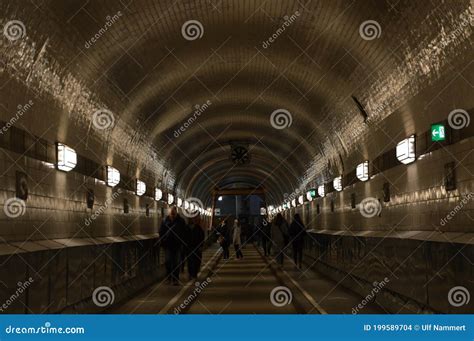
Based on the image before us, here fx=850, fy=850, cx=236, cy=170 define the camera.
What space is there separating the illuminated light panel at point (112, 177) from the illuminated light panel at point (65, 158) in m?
4.21

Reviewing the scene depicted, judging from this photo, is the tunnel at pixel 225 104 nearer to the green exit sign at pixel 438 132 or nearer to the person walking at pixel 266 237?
the green exit sign at pixel 438 132

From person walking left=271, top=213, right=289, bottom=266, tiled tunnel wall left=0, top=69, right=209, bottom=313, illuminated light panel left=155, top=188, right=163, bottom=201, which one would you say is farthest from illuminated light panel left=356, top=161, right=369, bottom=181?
illuminated light panel left=155, top=188, right=163, bottom=201

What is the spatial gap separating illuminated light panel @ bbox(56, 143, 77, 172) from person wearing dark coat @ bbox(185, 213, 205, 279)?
6004mm

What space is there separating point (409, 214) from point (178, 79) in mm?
7037

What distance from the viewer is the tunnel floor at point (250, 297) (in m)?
14.9

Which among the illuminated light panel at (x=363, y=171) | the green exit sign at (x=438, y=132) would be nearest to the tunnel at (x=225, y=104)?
the green exit sign at (x=438, y=132)

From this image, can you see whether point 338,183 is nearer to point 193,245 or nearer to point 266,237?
point 193,245

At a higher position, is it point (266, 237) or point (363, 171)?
point (363, 171)

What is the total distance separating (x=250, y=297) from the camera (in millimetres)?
17344

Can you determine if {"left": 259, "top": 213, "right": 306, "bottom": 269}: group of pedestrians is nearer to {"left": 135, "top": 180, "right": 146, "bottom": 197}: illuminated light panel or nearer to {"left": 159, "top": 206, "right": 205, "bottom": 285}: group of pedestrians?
{"left": 159, "top": 206, "right": 205, "bottom": 285}: group of pedestrians

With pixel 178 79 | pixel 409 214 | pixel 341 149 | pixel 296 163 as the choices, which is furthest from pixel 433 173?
pixel 296 163

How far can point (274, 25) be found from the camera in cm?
1614

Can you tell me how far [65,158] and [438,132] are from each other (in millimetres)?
6753

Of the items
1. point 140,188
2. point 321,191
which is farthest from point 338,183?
point 140,188
